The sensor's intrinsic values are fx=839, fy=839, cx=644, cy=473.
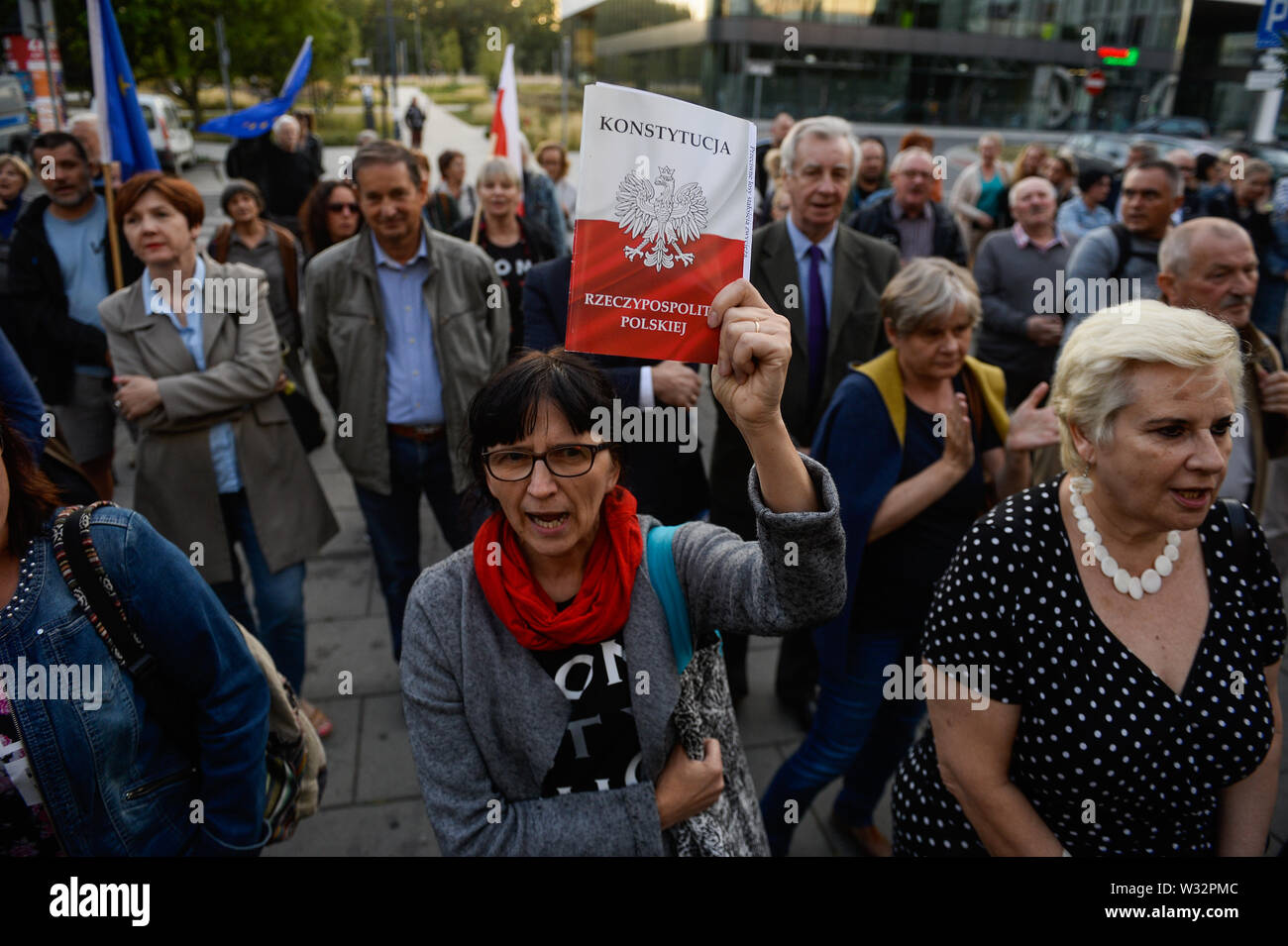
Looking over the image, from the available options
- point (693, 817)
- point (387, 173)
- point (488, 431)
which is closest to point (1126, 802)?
point (693, 817)

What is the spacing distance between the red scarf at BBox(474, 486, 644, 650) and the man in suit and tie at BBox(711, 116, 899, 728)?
1681 mm

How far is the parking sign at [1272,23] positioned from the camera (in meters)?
5.40

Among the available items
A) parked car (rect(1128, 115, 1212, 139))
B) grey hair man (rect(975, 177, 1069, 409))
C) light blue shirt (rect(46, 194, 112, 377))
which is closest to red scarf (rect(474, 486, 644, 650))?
light blue shirt (rect(46, 194, 112, 377))

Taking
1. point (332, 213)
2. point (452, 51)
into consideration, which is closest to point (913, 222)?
point (332, 213)

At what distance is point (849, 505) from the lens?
2.63 meters

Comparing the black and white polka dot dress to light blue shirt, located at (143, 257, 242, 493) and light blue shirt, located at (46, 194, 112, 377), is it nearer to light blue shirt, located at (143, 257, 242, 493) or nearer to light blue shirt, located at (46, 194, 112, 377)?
light blue shirt, located at (143, 257, 242, 493)

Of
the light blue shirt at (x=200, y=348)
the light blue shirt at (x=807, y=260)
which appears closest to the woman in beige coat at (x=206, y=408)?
the light blue shirt at (x=200, y=348)

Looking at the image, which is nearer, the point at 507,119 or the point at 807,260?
the point at 807,260

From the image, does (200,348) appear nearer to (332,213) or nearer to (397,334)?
(397,334)

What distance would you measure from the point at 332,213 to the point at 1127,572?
5403 mm

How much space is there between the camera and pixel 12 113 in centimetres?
2008

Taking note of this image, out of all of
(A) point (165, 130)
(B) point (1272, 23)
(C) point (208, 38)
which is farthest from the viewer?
(C) point (208, 38)

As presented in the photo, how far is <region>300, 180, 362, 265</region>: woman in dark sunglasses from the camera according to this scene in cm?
571

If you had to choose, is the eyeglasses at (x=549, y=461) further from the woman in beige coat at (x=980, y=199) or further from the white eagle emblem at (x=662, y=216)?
the woman in beige coat at (x=980, y=199)
